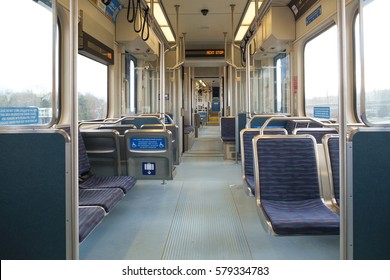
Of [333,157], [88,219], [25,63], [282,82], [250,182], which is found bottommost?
[88,219]

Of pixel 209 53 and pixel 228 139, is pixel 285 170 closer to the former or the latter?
pixel 228 139

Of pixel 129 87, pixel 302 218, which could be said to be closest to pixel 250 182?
pixel 302 218

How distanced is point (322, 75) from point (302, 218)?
3.54 meters

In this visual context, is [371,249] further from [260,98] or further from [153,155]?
[260,98]

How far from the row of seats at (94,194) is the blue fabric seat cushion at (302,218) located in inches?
48.0

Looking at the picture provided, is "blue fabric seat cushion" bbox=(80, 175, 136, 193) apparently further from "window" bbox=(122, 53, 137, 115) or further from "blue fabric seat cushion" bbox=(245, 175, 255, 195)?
"window" bbox=(122, 53, 137, 115)

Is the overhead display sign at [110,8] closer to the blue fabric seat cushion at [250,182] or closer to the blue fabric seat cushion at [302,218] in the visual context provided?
the blue fabric seat cushion at [250,182]

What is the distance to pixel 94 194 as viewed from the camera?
10.0ft

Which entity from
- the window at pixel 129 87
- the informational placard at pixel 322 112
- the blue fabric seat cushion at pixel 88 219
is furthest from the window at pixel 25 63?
the informational placard at pixel 322 112

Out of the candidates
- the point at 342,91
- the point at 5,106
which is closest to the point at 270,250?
the point at 342,91

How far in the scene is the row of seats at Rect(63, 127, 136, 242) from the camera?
2.38m

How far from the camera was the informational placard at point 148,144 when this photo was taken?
4121 mm

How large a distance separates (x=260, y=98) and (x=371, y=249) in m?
6.35

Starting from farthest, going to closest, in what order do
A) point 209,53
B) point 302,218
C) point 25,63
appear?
point 209,53
point 25,63
point 302,218
